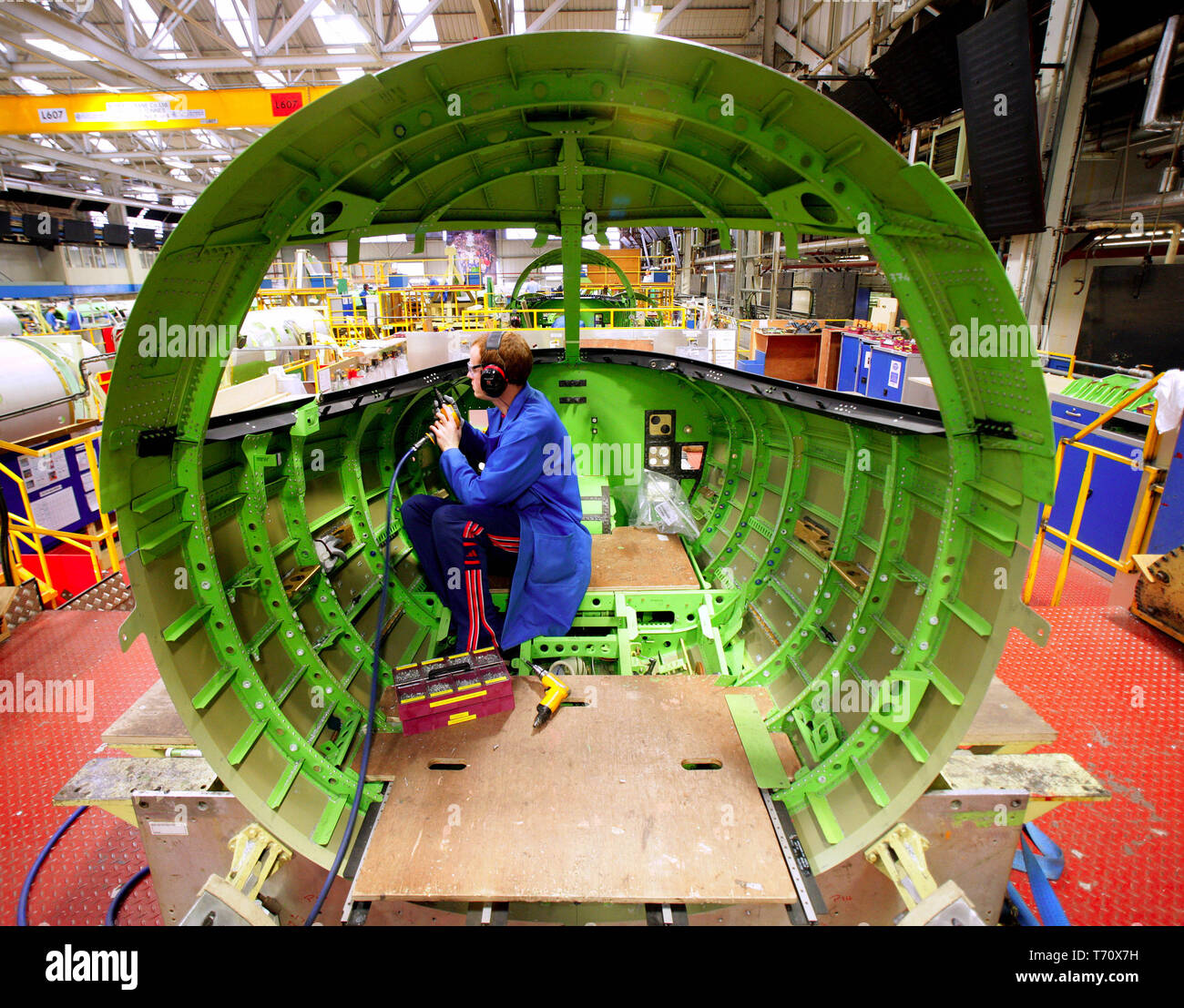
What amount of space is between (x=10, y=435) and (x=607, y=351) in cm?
641

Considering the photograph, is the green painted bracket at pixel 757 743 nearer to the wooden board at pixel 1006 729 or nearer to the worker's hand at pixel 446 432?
the wooden board at pixel 1006 729

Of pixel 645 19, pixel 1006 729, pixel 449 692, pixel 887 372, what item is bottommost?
pixel 449 692

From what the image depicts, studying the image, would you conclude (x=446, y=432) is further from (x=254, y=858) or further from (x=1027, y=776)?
(x=1027, y=776)

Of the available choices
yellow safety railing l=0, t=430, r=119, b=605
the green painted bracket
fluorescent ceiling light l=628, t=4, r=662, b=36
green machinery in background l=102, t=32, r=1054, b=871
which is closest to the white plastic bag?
green machinery in background l=102, t=32, r=1054, b=871

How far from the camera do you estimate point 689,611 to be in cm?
389

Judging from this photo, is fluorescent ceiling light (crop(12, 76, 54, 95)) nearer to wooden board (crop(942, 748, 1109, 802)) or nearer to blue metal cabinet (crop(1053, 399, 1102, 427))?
blue metal cabinet (crop(1053, 399, 1102, 427))

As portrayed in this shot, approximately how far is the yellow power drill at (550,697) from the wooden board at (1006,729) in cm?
171

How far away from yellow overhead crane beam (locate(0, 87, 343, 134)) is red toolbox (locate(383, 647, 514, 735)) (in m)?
12.6

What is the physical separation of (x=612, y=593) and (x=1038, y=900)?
245 cm

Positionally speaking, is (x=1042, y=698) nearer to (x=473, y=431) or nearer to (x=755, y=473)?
(x=755, y=473)

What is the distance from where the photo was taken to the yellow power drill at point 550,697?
2.81 meters

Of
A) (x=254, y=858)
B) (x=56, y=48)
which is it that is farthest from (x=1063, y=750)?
(x=56, y=48)

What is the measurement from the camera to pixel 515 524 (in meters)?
3.49

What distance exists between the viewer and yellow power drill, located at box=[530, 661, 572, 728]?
2.81 metres
